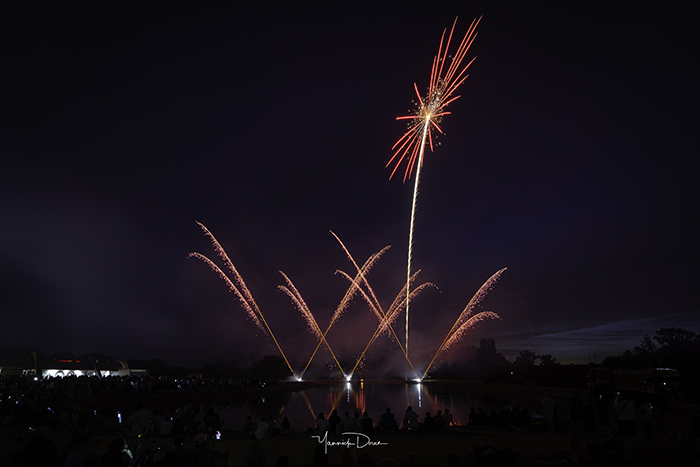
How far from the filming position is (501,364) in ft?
Result: 456

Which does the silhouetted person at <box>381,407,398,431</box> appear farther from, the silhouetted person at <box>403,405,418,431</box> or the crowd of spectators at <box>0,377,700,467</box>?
the silhouetted person at <box>403,405,418,431</box>

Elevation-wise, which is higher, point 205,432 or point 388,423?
point 205,432

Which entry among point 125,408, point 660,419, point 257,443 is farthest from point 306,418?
point 660,419

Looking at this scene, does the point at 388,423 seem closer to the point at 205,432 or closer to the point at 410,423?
the point at 410,423

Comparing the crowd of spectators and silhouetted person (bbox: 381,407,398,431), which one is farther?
silhouetted person (bbox: 381,407,398,431)

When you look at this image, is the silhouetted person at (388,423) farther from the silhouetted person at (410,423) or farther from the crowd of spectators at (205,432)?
the silhouetted person at (410,423)

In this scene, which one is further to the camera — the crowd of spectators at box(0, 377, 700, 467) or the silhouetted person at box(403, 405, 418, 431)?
the silhouetted person at box(403, 405, 418, 431)

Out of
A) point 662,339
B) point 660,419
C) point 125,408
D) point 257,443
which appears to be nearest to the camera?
point 257,443

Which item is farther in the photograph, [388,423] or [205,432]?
[388,423]

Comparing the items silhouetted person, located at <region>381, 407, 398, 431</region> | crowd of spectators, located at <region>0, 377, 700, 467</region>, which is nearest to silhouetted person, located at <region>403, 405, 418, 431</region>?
crowd of spectators, located at <region>0, 377, 700, 467</region>

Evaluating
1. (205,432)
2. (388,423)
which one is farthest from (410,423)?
(205,432)

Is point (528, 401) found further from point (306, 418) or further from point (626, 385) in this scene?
point (306, 418)

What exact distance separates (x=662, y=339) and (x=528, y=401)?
10383 cm

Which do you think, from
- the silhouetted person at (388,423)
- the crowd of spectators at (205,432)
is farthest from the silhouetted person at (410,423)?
the silhouetted person at (388,423)
